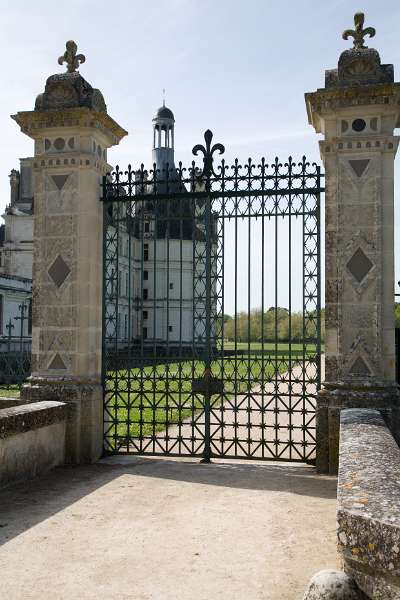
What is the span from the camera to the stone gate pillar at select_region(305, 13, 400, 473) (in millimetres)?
6883

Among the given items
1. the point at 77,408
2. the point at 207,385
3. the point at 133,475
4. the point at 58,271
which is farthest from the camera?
the point at 58,271

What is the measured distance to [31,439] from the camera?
6.75 meters

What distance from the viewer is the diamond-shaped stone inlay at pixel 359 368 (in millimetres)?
6898

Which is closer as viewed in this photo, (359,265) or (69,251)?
(359,265)

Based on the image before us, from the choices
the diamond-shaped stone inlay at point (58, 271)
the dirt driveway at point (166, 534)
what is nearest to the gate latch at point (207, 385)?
the dirt driveway at point (166, 534)

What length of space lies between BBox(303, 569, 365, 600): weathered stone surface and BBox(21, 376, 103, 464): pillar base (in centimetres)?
505

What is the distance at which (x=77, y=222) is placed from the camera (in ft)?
25.7

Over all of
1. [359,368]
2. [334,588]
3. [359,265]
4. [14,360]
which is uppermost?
[359,265]

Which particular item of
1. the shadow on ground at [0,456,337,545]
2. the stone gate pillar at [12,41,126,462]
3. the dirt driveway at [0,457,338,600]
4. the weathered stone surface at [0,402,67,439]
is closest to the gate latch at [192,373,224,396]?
the shadow on ground at [0,456,337,545]

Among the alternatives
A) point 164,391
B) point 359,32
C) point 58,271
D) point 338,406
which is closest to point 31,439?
point 164,391

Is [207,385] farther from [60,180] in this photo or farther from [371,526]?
[371,526]

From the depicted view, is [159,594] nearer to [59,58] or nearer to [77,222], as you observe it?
[77,222]

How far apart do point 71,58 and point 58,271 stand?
282 centimetres

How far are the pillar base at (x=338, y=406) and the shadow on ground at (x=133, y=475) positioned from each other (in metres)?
0.26
